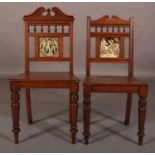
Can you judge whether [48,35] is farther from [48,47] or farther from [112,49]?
[112,49]

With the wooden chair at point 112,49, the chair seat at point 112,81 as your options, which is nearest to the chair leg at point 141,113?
the wooden chair at point 112,49

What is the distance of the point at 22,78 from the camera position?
2.48 m

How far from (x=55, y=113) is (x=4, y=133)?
2.44ft

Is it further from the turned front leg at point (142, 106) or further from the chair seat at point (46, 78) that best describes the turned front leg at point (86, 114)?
the turned front leg at point (142, 106)

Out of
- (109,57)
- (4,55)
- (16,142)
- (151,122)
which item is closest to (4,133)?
(16,142)

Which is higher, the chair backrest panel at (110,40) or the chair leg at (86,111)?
the chair backrest panel at (110,40)

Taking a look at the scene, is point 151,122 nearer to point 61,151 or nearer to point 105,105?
point 105,105

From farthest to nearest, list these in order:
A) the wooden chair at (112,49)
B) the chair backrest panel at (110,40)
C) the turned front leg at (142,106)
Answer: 1. the chair backrest panel at (110,40)
2. the wooden chair at (112,49)
3. the turned front leg at (142,106)

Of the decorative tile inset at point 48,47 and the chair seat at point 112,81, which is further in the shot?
the decorative tile inset at point 48,47

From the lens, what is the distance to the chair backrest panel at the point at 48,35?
288 cm

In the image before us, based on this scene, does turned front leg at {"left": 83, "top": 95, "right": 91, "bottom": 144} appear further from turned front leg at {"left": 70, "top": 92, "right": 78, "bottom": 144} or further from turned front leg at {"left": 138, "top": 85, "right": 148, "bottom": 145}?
turned front leg at {"left": 138, "top": 85, "right": 148, "bottom": 145}

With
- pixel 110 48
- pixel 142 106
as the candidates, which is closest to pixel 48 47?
pixel 110 48

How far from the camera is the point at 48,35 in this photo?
2920 millimetres

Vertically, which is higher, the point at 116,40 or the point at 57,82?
the point at 116,40
